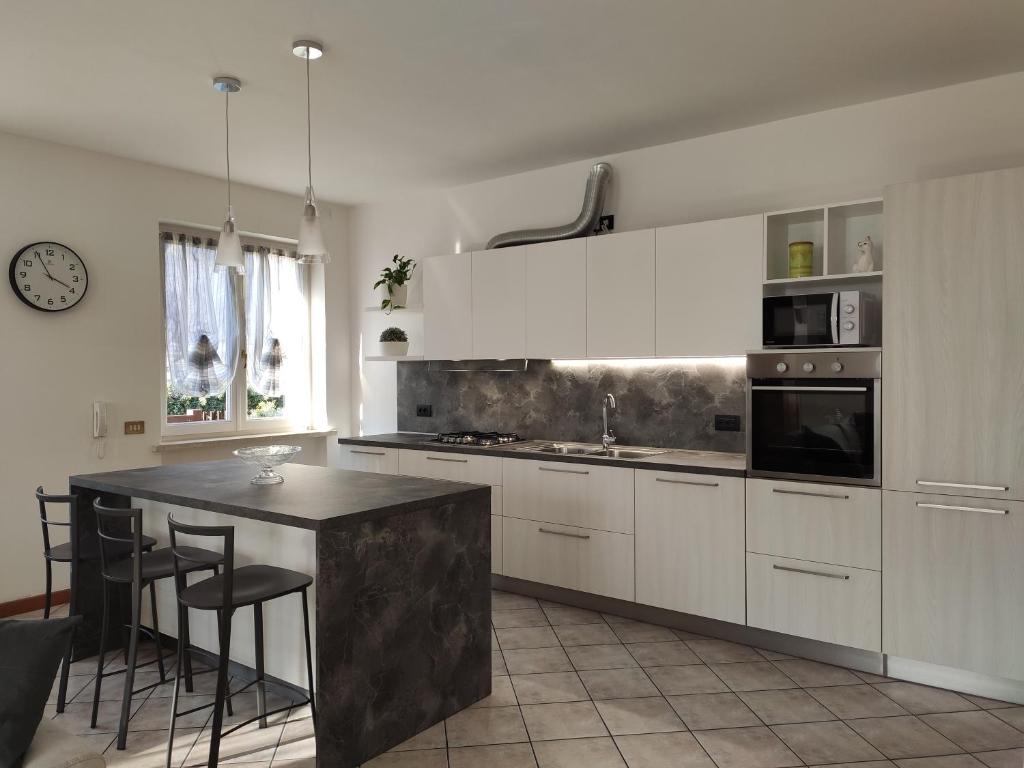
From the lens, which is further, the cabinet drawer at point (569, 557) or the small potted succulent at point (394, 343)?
the small potted succulent at point (394, 343)

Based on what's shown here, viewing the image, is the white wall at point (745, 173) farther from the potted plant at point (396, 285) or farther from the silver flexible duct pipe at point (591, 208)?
the potted plant at point (396, 285)

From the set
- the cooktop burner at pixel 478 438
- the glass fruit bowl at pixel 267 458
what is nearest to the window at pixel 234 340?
the cooktop burner at pixel 478 438

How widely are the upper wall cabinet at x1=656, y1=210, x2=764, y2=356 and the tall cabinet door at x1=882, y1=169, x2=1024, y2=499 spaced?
68 centimetres

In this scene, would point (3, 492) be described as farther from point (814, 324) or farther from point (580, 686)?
point (814, 324)

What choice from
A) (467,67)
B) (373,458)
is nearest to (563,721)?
(373,458)

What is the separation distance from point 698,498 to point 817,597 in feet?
2.31

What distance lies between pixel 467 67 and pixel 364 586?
228 cm

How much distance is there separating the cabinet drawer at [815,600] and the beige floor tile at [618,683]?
0.66 metres

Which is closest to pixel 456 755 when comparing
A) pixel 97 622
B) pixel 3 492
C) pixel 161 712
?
pixel 161 712

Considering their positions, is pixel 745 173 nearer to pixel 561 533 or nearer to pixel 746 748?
pixel 561 533

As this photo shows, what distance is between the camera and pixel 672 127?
4.12 metres

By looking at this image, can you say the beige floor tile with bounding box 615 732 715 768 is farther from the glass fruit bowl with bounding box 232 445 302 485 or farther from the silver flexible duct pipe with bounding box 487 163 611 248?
the silver flexible duct pipe with bounding box 487 163 611 248

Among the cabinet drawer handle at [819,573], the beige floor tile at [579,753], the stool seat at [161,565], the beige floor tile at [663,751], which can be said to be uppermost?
the stool seat at [161,565]

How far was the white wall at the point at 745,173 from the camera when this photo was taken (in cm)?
349
